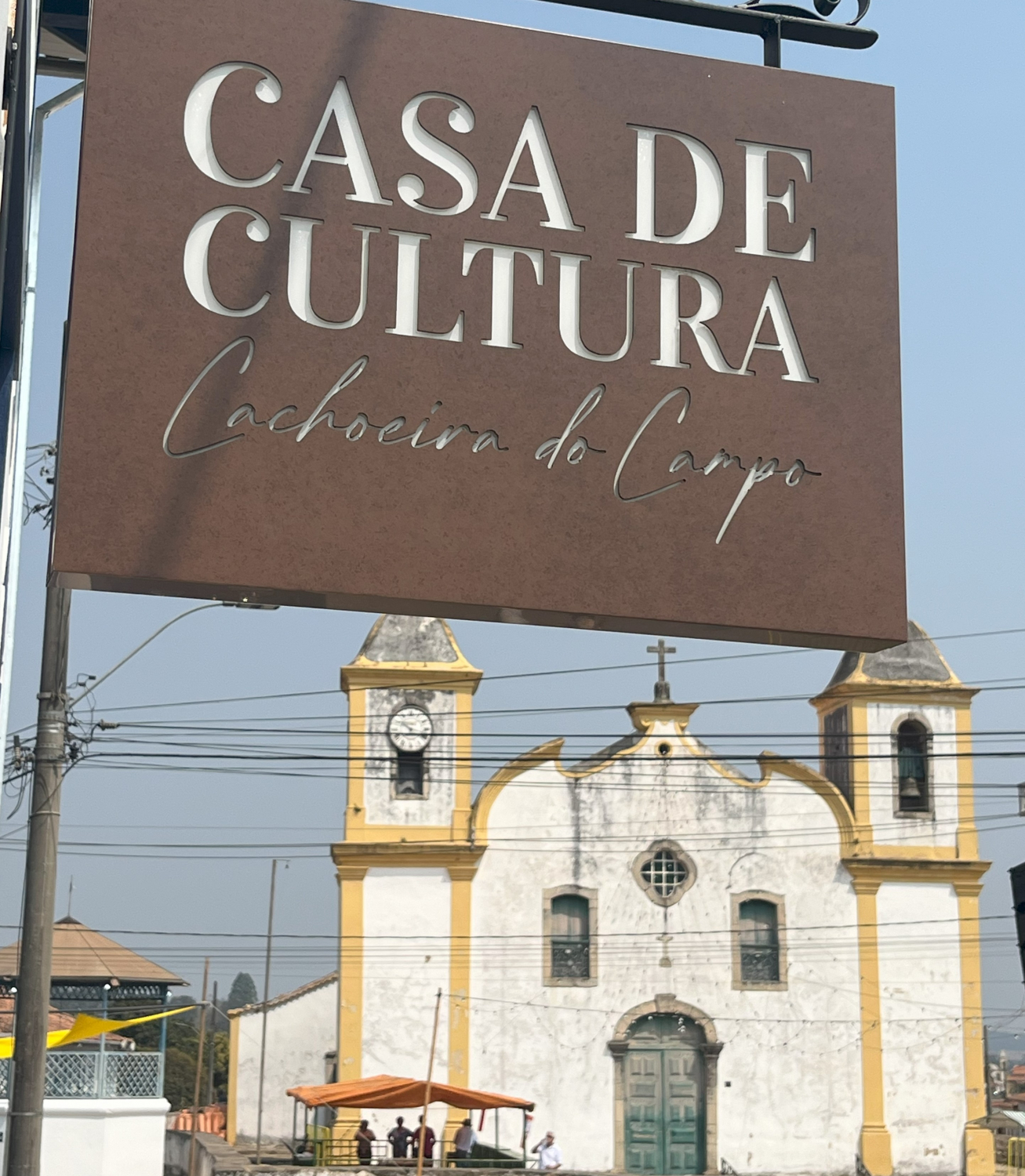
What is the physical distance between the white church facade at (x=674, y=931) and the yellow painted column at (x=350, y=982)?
4 cm

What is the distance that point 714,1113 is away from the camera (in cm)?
3084

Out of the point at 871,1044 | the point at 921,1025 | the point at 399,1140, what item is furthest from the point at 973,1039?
the point at 399,1140

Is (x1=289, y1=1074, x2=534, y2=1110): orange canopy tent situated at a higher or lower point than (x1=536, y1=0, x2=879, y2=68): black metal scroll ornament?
lower

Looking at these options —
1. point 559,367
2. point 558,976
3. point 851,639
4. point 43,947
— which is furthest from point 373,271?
point 558,976

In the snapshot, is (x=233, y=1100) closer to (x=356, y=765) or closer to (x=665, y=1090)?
(x=356, y=765)

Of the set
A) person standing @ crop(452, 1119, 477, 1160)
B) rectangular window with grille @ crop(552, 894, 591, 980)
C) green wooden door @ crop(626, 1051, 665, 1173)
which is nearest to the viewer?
person standing @ crop(452, 1119, 477, 1160)

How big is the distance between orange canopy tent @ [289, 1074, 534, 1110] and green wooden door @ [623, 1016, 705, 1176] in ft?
22.1

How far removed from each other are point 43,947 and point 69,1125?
10716 mm

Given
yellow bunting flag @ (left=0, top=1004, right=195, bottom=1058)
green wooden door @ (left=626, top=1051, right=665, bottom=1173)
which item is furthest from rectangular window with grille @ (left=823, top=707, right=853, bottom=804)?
yellow bunting flag @ (left=0, top=1004, right=195, bottom=1058)

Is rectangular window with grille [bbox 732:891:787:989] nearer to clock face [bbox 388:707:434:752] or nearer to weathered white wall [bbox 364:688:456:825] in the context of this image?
weathered white wall [bbox 364:688:456:825]

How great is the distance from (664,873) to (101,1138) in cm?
1330

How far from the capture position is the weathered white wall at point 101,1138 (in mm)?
21328

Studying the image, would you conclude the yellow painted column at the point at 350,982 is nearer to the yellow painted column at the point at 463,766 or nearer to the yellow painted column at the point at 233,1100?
the yellow painted column at the point at 463,766

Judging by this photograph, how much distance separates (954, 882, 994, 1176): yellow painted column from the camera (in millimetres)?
30969
